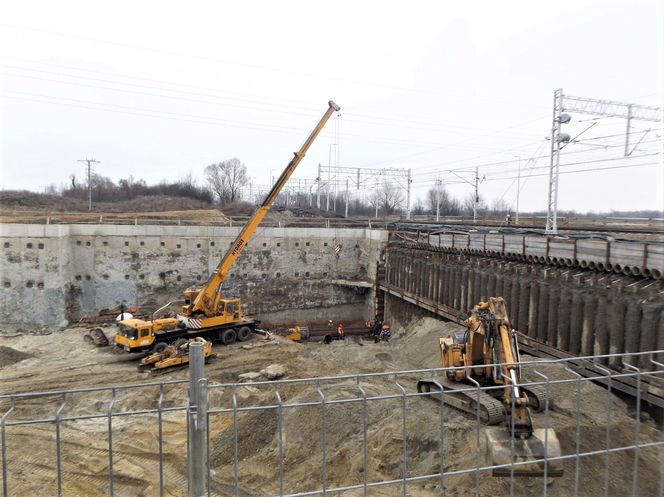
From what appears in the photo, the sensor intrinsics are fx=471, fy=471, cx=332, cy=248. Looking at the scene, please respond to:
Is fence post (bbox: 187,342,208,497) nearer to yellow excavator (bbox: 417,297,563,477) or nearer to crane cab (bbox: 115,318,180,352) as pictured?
yellow excavator (bbox: 417,297,563,477)

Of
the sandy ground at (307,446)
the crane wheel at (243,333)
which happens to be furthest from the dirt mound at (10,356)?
the crane wheel at (243,333)

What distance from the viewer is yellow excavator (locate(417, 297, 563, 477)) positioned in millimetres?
8391

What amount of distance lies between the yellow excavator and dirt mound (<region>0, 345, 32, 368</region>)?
17023mm

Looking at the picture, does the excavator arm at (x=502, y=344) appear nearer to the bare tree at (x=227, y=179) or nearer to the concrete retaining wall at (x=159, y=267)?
the concrete retaining wall at (x=159, y=267)

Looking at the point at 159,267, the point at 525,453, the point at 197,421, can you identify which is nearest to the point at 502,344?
the point at 525,453

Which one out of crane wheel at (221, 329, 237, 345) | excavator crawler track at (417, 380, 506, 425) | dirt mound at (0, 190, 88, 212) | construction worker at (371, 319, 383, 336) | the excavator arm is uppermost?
dirt mound at (0, 190, 88, 212)

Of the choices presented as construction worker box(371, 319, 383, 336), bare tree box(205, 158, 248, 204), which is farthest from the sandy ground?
bare tree box(205, 158, 248, 204)

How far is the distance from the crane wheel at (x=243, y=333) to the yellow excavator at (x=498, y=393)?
37.7 feet

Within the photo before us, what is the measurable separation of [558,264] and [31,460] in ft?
53.7

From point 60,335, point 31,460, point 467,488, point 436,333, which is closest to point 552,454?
point 467,488

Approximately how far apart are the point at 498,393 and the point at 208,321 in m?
13.9

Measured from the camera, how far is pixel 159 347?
19609 mm

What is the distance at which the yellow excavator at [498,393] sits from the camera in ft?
27.5

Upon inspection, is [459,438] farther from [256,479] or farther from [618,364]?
[618,364]
